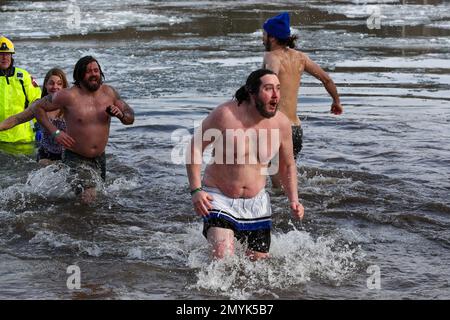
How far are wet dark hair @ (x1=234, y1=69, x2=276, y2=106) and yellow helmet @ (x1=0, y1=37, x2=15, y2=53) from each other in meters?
5.08

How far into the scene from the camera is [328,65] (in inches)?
685

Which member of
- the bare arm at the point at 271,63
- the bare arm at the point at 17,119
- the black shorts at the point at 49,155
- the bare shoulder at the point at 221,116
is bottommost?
the black shorts at the point at 49,155

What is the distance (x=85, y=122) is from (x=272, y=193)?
221 cm

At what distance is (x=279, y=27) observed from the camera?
8.86m

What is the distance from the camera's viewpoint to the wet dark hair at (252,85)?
22.0 ft

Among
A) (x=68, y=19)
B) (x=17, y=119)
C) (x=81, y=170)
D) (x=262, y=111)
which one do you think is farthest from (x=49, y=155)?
(x=68, y=19)

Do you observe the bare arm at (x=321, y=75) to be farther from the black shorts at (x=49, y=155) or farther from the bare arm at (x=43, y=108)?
the black shorts at (x=49, y=155)

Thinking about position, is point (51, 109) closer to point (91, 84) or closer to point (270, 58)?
point (91, 84)

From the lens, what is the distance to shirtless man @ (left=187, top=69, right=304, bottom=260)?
6.72 meters

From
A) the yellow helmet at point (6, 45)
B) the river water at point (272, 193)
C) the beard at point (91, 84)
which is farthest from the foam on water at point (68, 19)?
the beard at point (91, 84)

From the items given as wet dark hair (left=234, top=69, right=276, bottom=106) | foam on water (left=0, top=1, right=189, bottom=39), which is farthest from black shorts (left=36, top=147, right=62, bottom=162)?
foam on water (left=0, top=1, right=189, bottom=39)

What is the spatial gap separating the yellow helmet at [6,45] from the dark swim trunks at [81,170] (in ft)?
8.10

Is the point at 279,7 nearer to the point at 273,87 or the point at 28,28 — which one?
the point at 28,28

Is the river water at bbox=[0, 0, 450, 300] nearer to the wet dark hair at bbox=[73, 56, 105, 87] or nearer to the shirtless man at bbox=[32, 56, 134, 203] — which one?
the shirtless man at bbox=[32, 56, 134, 203]
